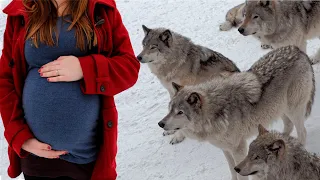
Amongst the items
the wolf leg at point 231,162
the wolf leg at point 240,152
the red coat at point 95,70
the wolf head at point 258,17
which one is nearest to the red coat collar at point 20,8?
the red coat at point 95,70

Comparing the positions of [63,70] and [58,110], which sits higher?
[63,70]

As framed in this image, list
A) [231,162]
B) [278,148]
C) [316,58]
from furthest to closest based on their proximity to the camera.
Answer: [316,58] < [231,162] < [278,148]

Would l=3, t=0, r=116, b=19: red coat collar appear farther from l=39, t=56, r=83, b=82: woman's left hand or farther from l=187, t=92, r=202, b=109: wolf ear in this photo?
l=187, t=92, r=202, b=109: wolf ear

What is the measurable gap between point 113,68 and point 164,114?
425cm

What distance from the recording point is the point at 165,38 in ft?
19.0

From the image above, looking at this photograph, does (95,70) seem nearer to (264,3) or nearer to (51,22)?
(51,22)

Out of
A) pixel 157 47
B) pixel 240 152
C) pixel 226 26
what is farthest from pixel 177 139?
pixel 226 26

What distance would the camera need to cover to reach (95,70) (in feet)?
7.79

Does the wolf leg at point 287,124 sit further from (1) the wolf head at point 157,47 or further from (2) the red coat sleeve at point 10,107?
(2) the red coat sleeve at point 10,107

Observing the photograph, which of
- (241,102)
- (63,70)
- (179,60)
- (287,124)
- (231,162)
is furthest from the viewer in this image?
(179,60)

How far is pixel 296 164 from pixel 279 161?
173 mm

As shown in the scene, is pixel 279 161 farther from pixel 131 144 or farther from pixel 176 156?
pixel 131 144

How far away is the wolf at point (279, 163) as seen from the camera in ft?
11.3

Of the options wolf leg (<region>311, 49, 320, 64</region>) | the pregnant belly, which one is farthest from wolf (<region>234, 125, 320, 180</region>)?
wolf leg (<region>311, 49, 320, 64</region>)
